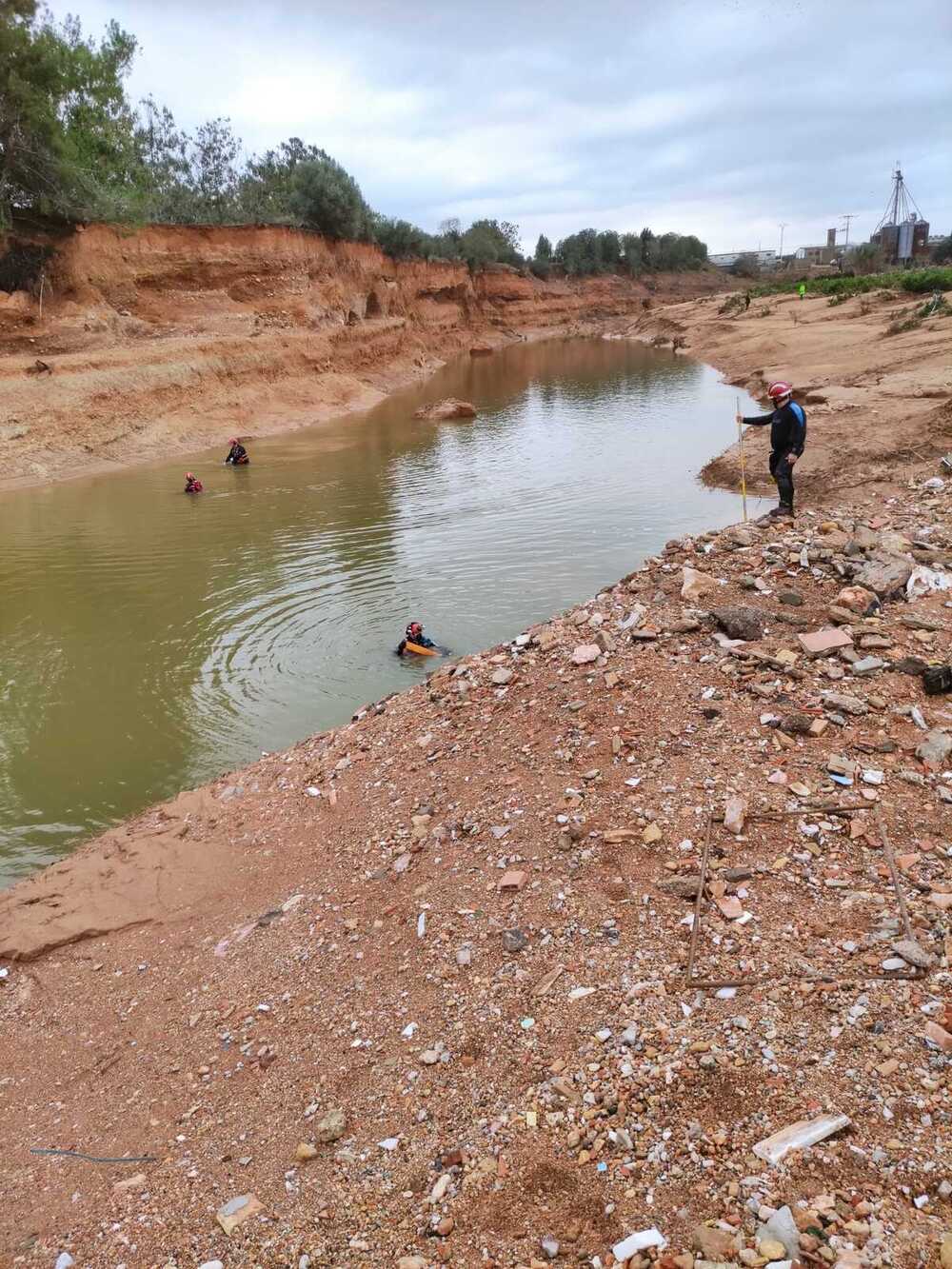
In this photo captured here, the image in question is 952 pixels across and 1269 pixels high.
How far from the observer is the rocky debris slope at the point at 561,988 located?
3125 mm

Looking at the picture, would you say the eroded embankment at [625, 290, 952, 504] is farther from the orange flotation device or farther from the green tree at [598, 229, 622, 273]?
the green tree at [598, 229, 622, 273]

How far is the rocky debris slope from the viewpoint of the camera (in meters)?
3.12

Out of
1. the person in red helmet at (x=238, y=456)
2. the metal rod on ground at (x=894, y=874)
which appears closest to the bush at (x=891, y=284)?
the person in red helmet at (x=238, y=456)

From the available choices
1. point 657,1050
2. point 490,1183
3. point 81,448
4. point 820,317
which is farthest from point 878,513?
point 820,317

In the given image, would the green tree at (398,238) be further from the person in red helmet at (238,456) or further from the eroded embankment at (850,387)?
the person in red helmet at (238,456)

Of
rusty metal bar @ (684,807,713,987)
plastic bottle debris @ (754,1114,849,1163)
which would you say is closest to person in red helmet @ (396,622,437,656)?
rusty metal bar @ (684,807,713,987)

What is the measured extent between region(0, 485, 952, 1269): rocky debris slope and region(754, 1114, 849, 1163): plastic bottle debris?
0.04 ft

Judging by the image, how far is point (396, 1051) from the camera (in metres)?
4.12

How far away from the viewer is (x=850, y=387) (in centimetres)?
2223

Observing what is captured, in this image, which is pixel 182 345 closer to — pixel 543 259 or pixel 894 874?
pixel 894 874

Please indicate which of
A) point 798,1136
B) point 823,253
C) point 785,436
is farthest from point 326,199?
point 823,253

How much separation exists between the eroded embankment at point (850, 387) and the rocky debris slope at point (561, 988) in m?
9.78

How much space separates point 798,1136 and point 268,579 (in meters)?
12.2

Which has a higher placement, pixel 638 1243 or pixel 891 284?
pixel 891 284
